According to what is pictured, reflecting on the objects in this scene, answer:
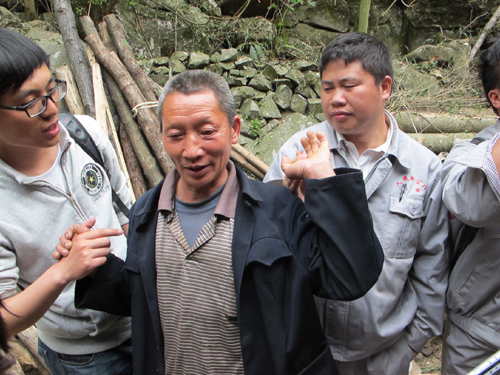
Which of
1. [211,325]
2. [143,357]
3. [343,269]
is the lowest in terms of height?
[143,357]

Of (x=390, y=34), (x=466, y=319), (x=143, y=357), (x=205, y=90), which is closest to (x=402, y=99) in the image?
(x=390, y=34)

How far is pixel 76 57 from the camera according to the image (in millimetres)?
4125

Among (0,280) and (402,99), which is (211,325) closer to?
(0,280)

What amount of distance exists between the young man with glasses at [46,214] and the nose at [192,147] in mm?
432

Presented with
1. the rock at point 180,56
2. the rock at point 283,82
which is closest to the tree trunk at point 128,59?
the rock at point 180,56

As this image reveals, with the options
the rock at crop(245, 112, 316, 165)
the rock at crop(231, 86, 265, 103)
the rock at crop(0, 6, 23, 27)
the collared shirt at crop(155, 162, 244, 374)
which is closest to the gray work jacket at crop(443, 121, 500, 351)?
the collared shirt at crop(155, 162, 244, 374)

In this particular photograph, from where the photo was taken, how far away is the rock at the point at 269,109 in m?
5.63

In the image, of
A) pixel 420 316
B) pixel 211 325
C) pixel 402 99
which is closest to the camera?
pixel 211 325

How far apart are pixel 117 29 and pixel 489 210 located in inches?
188

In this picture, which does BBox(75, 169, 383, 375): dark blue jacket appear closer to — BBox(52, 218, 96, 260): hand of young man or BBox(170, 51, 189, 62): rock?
BBox(52, 218, 96, 260): hand of young man

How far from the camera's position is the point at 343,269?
1375 millimetres

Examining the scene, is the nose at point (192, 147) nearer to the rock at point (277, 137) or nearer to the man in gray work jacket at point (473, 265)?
the man in gray work jacket at point (473, 265)

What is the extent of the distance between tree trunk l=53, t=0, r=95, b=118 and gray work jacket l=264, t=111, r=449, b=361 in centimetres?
314

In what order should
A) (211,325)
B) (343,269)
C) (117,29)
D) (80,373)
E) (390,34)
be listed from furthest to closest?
(390,34) < (117,29) < (80,373) < (211,325) < (343,269)
